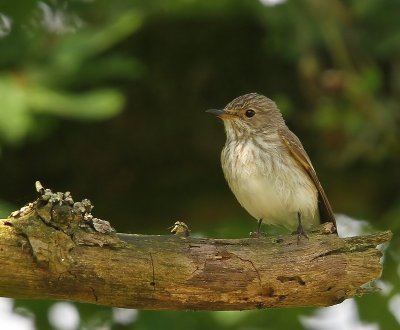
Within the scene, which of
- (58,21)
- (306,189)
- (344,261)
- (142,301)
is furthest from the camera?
(58,21)

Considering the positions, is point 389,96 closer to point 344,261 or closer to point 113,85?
point 113,85

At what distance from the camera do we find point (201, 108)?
301 inches

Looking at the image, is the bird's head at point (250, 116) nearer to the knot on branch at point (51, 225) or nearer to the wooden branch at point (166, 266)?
the wooden branch at point (166, 266)

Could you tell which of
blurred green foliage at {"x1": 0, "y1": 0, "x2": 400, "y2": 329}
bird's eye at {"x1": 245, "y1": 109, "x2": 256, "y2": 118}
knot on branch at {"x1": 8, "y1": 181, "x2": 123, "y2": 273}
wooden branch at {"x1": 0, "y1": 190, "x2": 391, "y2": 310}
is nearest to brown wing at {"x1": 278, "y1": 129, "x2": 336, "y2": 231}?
bird's eye at {"x1": 245, "y1": 109, "x2": 256, "y2": 118}

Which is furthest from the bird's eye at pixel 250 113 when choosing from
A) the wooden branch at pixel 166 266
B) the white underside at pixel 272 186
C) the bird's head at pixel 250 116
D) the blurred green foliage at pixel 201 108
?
the wooden branch at pixel 166 266

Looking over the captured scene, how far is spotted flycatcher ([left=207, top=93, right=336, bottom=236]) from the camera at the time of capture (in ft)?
19.5

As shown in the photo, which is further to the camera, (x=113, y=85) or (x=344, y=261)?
(x=113, y=85)

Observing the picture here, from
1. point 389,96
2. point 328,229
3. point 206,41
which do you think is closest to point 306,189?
point 328,229

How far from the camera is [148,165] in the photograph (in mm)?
7586

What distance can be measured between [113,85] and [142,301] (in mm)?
3355

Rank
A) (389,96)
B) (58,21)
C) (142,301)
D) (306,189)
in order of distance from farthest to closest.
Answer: (389,96), (58,21), (306,189), (142,301)

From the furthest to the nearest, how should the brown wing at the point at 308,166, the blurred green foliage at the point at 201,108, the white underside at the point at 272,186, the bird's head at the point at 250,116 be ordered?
the blurred green foliage at the point at 201,108 → the bird's head at the point at 250,116 → the brown wing at the point at 308,166 → the white underside at the point at 272,186

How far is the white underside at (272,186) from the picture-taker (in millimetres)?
5926

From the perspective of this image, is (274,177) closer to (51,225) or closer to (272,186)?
(272,186)
